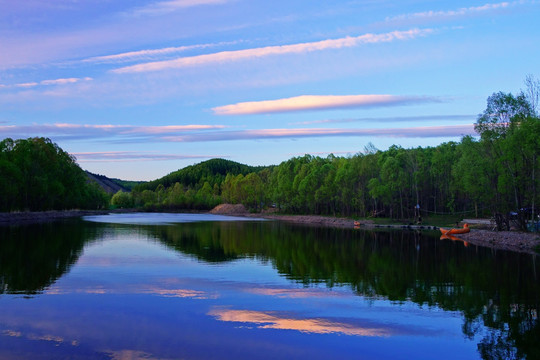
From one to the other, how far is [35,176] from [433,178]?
95717mm

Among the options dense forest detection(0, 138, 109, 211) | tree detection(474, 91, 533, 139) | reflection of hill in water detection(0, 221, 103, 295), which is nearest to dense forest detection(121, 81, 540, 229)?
tree detection(474, 91, 533, 139)

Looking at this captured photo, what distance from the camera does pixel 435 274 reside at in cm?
3481

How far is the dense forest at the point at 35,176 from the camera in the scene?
10438 centimetres

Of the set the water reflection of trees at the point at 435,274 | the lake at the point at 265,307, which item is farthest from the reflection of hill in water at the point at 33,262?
the water reflection of trees at the point at 435,274

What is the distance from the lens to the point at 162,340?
17.5m

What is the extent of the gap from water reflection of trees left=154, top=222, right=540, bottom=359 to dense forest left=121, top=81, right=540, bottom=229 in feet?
34.9

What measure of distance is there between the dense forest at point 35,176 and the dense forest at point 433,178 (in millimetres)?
66410

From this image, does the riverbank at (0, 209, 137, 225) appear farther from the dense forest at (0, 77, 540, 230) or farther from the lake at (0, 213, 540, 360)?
the lake at (0, 213, 540, 360)

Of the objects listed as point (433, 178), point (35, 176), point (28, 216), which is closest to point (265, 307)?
point (433, 178)

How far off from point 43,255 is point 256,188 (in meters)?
148

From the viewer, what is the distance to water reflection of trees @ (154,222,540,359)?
20203 millimetres

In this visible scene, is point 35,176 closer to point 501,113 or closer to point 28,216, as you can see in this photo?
point 28,216

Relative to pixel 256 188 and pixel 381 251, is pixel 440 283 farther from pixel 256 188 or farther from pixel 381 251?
pixel 256 188

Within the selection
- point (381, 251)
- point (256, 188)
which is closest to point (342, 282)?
point (381, 251)
